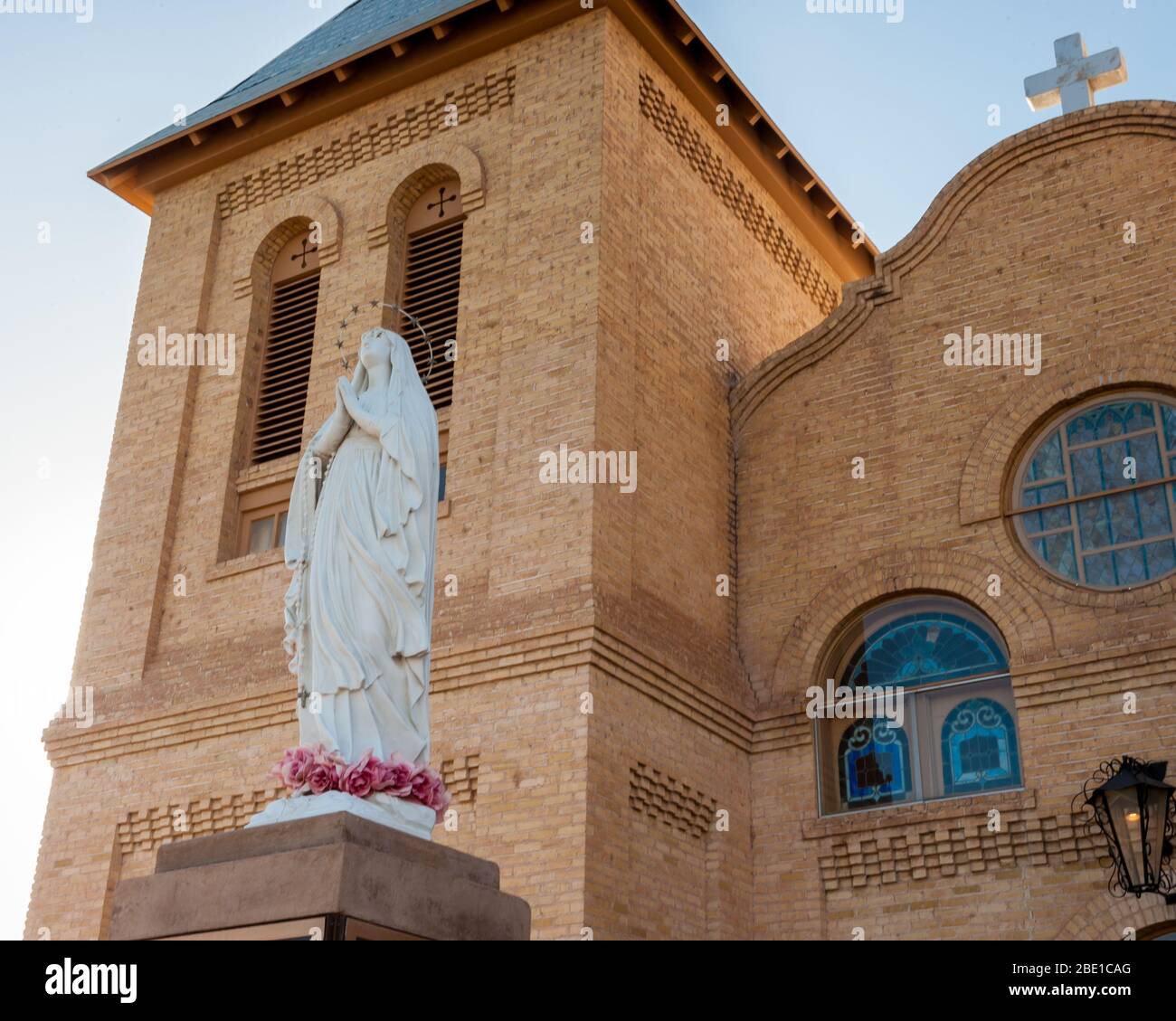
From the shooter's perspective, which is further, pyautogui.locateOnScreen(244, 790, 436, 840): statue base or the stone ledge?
the stone ledge

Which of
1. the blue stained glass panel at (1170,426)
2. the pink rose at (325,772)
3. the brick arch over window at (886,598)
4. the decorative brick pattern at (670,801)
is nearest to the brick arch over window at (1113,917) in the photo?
the brick arch over window at (886,598)

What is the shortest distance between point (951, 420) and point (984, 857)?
4202 mm

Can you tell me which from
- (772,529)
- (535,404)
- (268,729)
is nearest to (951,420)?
(772,529)

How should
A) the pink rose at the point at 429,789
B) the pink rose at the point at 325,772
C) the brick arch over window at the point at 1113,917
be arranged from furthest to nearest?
the brick arch over window at the point at 1113,917, the pink rose at the point at 429,789, the pink rose at the point at 325,772

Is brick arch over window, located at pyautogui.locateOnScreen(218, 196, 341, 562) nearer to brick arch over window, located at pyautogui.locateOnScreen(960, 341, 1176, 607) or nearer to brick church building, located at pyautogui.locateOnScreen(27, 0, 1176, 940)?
brick church building, located at pyautogui.locateOnScreen(27, 0, 1176, 940)

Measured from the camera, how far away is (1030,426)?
14039 millimetres

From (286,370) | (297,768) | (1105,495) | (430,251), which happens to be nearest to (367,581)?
(297,768)

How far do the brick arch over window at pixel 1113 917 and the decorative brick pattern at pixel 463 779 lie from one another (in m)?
4.83

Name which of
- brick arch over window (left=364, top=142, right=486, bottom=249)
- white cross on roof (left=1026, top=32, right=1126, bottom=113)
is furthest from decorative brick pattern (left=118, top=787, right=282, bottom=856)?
white cross on roof (left=1026, top=32, right=1126, bottom=113)

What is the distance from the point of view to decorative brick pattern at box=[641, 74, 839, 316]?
53.0 feet

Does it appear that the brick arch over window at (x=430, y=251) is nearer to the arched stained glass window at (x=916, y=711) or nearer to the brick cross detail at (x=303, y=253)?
the brick cross detail at (x=303, y=253)

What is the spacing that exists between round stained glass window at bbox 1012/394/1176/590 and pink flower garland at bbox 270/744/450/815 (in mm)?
7956

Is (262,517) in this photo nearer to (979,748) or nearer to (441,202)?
(441,202)

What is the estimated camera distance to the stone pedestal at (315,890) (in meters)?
6.34
